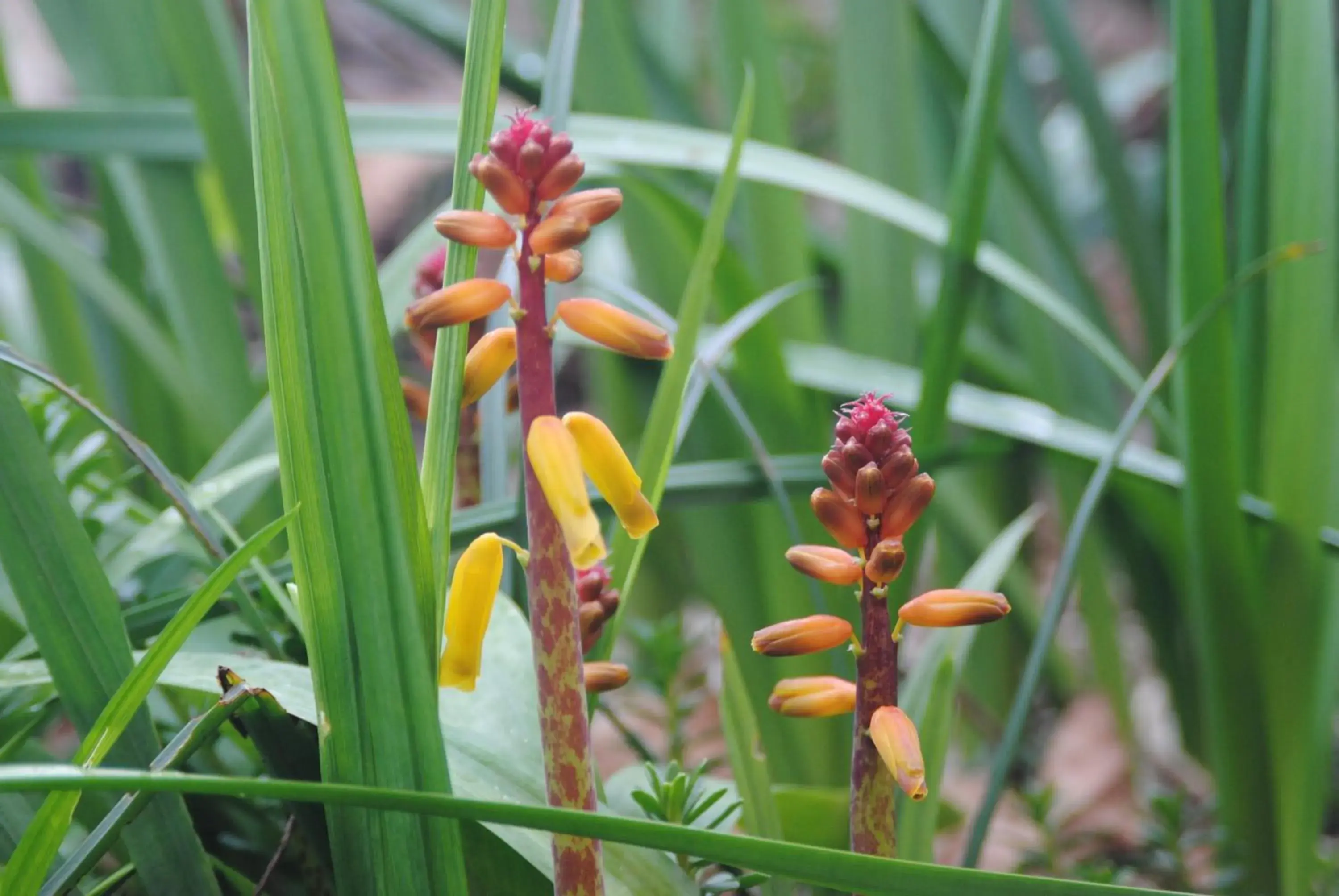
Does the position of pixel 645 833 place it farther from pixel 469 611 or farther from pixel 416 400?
pixel 416 400

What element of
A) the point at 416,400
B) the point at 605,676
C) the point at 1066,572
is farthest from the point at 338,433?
the point at 1066,572

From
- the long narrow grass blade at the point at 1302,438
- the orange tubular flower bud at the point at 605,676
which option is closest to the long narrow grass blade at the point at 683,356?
the orange tubular flower bud at the point at 605,676

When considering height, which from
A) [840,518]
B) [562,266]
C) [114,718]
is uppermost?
[562,266]

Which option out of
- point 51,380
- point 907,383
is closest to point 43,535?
point 51,380

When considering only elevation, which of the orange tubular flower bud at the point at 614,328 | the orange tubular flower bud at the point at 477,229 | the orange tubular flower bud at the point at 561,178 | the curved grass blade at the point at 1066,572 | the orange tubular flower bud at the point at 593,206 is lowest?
the curved grass blade at the point at 1066,572

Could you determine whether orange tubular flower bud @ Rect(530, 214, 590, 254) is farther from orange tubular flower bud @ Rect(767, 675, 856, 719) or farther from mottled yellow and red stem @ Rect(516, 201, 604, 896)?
orange tubular flower bud @ Rect(767, 675, 856, 719)

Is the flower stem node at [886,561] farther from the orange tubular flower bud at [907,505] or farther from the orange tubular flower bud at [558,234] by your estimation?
the orange tubular flower bud at [558,234]

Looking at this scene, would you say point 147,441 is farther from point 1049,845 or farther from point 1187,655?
point 1187,655
